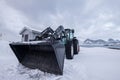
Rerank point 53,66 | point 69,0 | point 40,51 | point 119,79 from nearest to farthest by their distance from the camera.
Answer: point 119,79 → point 53,66 → point 40,51 → point 69,0

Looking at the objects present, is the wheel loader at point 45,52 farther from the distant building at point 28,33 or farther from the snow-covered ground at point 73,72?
the distant building at point 28,33

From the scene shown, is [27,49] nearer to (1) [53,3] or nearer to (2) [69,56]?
(2) [69,56]

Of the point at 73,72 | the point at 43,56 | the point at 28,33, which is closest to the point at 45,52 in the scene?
the point at 43,56

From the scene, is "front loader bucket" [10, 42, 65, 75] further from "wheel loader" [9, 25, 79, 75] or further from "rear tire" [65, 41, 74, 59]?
"rear tire" [65, 41, 74, 59]

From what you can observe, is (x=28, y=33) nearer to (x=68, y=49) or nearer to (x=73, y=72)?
(x=68, y=49)

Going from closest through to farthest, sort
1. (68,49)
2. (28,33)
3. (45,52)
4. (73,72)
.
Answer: (73,72) < (45,52) < (68,49) < (28,33)

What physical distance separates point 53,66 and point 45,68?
0.36 metres

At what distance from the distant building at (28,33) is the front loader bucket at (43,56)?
904cm

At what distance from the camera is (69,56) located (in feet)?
16.3

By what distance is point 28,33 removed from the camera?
1332 cm

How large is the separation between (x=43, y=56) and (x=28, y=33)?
1074 cm

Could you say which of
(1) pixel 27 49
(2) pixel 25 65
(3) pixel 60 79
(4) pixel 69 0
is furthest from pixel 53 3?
(3) pixel 60 79

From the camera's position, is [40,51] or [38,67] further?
[40,51]

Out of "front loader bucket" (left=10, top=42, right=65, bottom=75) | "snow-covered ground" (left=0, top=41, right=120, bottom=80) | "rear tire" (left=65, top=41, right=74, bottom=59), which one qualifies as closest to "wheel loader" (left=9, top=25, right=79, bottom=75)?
"front loader bucket" (left=10, top=42, right=65, bottom=75)
